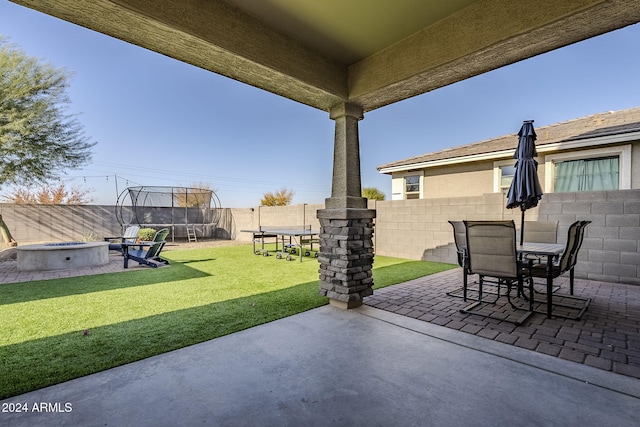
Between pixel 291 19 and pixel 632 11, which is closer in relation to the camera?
pixel 632 11

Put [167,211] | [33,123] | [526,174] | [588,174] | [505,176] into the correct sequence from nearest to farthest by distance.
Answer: [526,174]
[588,174]
[505,176]
[33,123]
[167,211]

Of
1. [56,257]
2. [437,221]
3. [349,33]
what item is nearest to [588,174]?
[437,221]

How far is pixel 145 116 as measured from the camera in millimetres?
18656

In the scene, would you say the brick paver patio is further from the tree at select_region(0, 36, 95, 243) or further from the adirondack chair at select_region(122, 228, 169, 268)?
the tree at select_region(0, 36, 95, 243)

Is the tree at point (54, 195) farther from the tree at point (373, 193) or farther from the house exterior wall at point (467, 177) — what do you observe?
the house exterior wall at point (467, 177)

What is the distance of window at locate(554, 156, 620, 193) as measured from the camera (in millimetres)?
7043

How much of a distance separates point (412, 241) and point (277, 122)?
571 inches

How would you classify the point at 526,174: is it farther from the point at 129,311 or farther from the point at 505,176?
the point at 129,311

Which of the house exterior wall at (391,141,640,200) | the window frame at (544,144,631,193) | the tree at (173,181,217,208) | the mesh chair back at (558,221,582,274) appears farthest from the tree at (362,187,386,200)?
the mesh chair back at (558,221,582,274)

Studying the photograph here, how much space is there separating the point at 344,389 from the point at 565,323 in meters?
2.73

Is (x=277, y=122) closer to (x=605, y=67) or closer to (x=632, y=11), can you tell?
(x=605, y=67)

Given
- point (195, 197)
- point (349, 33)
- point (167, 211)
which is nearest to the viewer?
point (349, 33)

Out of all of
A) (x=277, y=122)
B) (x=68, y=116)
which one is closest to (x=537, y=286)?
(x=68, y=116)

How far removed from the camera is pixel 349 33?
111 inches
